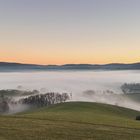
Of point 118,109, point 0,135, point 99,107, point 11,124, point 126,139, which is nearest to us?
point 0,135

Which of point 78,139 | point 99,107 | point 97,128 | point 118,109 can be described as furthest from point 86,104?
point 78,139

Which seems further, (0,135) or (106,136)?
(106,136)

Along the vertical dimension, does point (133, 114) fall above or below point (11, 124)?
below

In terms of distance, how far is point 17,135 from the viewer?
111ft

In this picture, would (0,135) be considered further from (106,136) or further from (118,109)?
(118,109)

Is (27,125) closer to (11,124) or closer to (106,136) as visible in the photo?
(11,124)

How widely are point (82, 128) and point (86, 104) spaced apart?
63.5 m

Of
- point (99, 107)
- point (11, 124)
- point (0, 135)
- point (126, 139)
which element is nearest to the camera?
point (0, 135)

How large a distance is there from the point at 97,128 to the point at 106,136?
535 centimetres

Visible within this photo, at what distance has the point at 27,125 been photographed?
40.8m

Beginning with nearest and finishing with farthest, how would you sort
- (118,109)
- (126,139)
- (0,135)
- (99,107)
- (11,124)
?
(0,135) < (126,139) < (11,124) < (99,107) < (118,109)

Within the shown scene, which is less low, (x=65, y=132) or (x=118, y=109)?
(x=65, y=132)

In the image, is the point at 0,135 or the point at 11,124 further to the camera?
the point at 11,124

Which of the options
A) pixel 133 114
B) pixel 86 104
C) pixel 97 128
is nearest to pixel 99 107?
pixel 86 104
